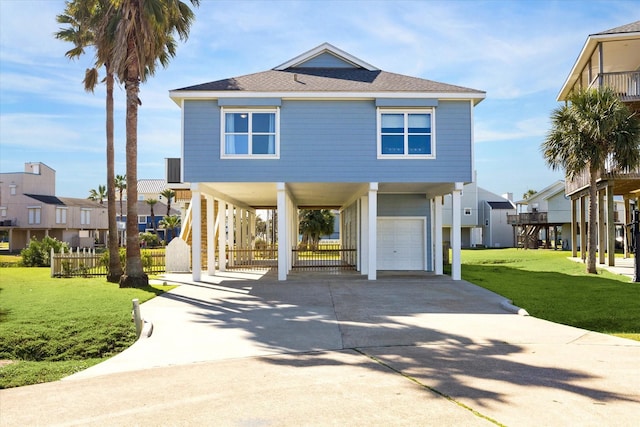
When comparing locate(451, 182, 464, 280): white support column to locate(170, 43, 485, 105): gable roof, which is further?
locate(451, 182, 464, 280): white support column

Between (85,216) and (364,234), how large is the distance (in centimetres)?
5527

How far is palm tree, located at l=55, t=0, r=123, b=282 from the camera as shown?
63.1ft

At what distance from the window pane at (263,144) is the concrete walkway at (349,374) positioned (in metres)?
7.00

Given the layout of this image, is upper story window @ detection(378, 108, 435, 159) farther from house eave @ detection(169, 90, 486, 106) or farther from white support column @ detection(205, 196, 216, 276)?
white support column @ detection(205, 196, 216, 276)

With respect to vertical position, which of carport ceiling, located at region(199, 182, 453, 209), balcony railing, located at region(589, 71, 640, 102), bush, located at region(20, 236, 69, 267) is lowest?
bush, located at region(20, 236, 69, 267)

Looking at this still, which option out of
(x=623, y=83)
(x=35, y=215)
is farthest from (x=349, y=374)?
(x=35, y=215)

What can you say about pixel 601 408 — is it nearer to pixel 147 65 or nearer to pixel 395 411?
pixel 395 411

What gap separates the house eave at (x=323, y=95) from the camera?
59.8ft

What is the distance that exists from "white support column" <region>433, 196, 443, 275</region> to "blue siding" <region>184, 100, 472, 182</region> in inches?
149

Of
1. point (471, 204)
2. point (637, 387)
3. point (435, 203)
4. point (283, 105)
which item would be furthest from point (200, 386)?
point (471, 204)

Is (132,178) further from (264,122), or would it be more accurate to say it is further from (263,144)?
(264,122)

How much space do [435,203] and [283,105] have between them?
8.40 m

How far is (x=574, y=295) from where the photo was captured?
1568 cm

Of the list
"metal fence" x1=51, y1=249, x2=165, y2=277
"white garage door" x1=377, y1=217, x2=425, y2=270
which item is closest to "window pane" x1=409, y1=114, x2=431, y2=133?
"white garage door" x1=377, y1=217, x2=425, y2=270
